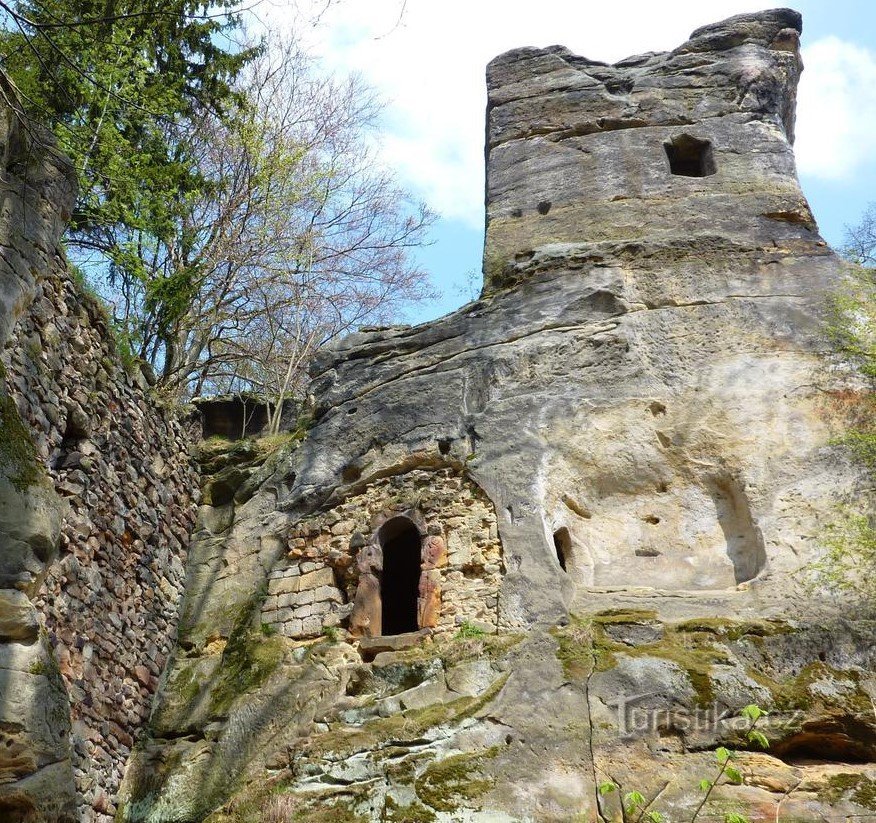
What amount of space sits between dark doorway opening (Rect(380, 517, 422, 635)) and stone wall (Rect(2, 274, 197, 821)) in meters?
1.79

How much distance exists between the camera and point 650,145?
10.9 meters

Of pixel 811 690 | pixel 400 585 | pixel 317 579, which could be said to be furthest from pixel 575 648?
pixel 400 585

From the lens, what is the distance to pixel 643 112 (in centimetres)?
1121

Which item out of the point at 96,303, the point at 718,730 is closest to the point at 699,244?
the point at 718,730

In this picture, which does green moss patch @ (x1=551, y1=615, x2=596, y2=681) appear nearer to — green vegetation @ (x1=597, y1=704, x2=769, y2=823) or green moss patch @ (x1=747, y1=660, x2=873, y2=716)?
green vegetation @ (x1=597, y1=704, x2=769, y2=823)

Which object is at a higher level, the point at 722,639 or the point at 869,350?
the point at 869,350

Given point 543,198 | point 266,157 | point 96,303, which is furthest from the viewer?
point 266,157

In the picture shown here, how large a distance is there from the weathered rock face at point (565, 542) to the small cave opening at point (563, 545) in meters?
0.03

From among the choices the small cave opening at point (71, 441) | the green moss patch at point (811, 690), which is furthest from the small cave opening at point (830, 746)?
the small cave opening at point (71, 441)

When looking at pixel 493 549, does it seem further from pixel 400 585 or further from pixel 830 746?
pixel 830 746

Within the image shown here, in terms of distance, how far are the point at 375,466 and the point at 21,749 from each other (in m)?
3.69

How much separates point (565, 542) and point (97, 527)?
11.4ft

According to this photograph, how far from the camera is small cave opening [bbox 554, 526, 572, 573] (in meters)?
8.05

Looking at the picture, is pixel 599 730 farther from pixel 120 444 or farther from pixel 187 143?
pixel 187 143
